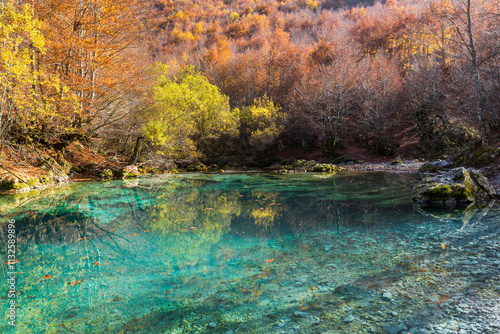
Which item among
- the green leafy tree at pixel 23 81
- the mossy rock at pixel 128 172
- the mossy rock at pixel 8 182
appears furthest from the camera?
the mossy rock at pixel 128 172

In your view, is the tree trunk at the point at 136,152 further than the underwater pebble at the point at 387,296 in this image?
Yes

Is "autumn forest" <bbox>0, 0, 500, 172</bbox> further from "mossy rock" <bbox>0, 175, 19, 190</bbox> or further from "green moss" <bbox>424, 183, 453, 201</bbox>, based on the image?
"green moss" <bbox>424, 183, 453, 201</bbox>

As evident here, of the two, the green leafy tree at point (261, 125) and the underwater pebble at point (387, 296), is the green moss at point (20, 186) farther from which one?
the green leafy tree at point (261, 125)

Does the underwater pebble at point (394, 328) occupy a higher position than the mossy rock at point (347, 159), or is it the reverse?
the underwater pebble at point (394, 328)

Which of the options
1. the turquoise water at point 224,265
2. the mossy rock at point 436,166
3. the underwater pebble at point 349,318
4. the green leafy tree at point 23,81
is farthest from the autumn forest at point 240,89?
the underwater pebble at point 349,318

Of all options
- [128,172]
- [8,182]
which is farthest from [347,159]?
[8,182]

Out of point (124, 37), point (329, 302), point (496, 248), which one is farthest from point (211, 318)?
point (124, 37)

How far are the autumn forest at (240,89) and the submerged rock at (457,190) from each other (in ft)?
18.0

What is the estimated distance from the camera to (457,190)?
10422mm

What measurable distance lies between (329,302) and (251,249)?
2.63 m

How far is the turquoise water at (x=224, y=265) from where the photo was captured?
12.6ft

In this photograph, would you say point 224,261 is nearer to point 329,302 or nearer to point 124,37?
point 329,302

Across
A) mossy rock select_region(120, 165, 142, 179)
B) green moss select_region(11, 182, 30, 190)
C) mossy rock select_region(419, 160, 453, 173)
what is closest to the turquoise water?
green moss select_region(11, 182, 30, 190)

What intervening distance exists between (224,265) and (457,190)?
9506mm
